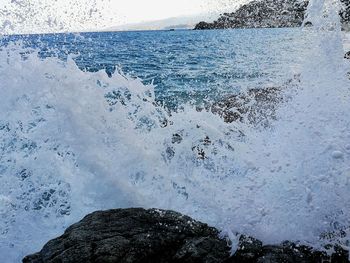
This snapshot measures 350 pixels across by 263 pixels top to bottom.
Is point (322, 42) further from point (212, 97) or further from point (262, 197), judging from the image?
point (212, 97)

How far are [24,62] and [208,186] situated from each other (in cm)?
492

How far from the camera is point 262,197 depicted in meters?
5.70

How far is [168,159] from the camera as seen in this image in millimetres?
7188

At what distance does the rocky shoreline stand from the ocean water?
0.32 meters

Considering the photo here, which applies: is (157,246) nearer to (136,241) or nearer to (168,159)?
(136,241)

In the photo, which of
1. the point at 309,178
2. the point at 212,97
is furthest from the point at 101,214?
the point at 212,97

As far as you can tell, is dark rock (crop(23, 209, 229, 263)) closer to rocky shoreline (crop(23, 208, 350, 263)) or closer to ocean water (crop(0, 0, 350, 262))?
rocky shoreline (crop(23, 208, 350, 263))

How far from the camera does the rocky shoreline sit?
429cm

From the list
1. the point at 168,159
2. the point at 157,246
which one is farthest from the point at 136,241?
the point at 168,159

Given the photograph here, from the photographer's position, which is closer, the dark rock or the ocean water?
the dark rock

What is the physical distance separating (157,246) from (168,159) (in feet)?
9.24

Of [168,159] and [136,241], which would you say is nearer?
A: [136,241]

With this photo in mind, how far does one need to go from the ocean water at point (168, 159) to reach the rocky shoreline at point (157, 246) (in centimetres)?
32

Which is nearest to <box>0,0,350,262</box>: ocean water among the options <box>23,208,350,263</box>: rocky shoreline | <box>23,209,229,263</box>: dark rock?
<box>23,208,350,263</box>: rocky shoreline
